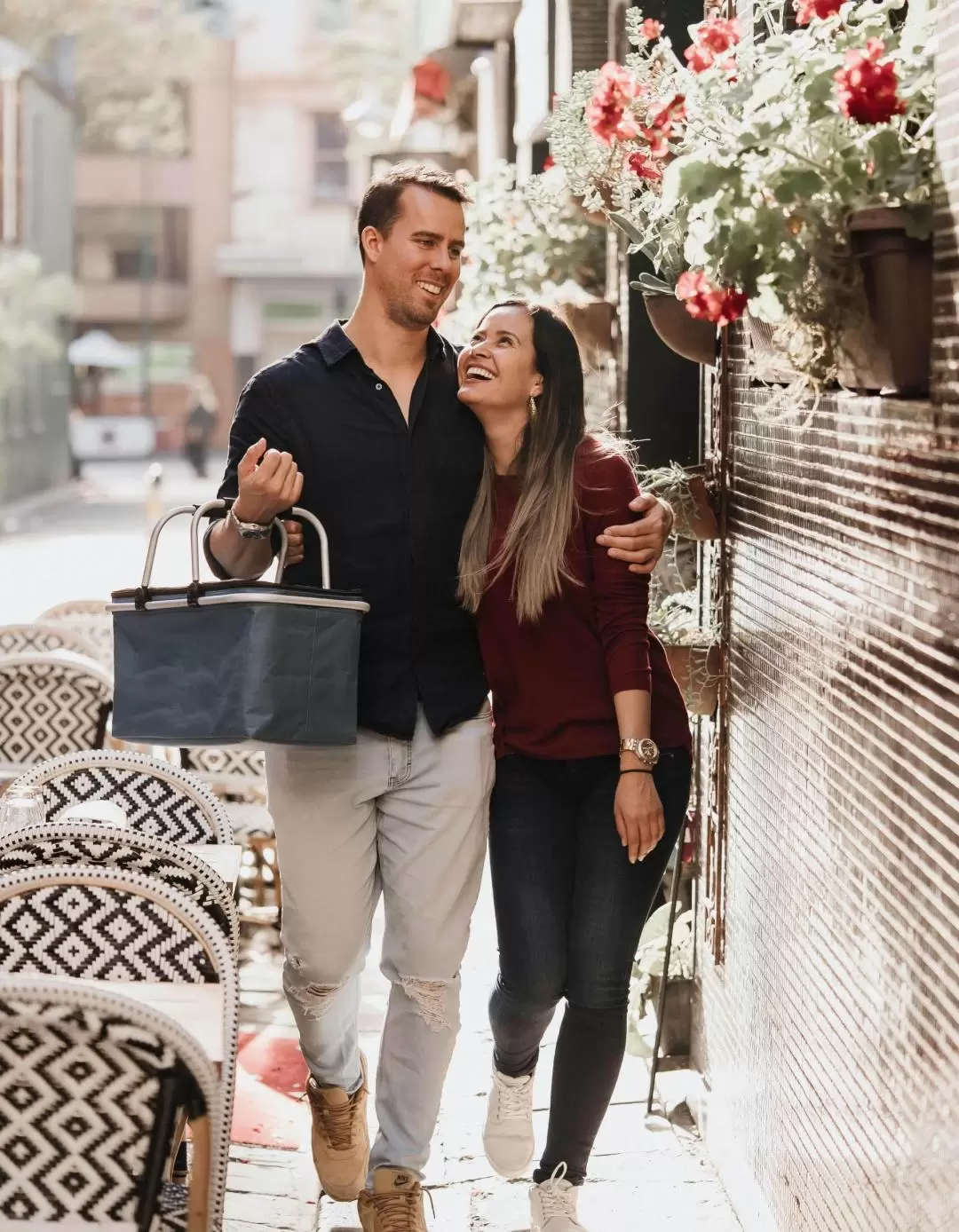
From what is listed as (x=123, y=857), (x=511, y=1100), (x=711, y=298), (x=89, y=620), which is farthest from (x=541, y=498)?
(x=89, y=620)

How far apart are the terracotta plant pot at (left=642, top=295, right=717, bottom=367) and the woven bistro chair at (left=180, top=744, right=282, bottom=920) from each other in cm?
216

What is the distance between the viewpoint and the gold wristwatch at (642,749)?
333cm

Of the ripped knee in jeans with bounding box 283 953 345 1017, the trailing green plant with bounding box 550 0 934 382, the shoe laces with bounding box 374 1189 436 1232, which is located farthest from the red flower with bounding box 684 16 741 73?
the shoe laces with bounding box 374 1189 436 1232

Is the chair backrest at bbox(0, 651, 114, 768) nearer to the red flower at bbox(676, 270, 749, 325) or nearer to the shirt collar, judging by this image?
the shirt collar

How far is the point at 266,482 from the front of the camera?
321cm

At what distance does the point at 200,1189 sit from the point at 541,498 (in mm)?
1551

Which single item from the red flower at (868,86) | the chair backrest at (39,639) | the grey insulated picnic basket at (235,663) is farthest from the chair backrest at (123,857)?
the chair backrest at (39,639)

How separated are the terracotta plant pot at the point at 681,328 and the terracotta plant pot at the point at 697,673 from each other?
710mm

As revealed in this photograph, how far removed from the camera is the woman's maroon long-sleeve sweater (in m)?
3.40

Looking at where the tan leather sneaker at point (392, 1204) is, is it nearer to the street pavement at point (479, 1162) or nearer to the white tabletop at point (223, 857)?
the street pavement at point (479, 1162)

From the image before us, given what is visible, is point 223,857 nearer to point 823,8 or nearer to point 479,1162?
point 479,1162

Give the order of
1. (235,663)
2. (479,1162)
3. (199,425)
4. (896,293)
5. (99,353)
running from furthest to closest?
(99,353), (199,425), (479,1162), (235,663), (896,293)

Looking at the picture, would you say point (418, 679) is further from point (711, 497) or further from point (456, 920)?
point (711, 497)

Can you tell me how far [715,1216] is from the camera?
13.1 ft
